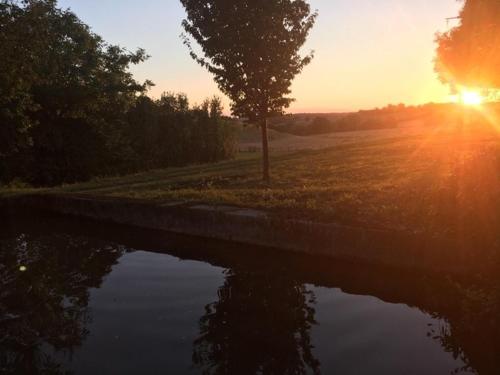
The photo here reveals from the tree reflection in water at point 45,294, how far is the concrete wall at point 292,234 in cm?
152

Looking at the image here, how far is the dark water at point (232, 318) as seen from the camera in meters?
4.74

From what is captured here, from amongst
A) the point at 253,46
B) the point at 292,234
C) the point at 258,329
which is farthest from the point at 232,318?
the point at 253,46

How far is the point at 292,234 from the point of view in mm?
8461

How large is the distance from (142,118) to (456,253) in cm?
2531

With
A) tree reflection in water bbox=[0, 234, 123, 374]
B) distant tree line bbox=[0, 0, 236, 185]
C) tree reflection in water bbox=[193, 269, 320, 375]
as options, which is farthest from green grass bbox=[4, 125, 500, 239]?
distant tree line bbox=[0, 0, 236, 185]

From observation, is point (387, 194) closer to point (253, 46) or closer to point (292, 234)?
point (292, 234)

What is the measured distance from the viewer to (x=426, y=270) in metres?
6.88

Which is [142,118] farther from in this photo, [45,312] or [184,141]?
[45,312]

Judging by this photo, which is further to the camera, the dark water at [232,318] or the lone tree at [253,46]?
the lone tree at [253,46]

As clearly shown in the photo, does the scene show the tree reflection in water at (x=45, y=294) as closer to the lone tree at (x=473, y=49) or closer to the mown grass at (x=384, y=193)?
the mown grass at (x=384, y=193)

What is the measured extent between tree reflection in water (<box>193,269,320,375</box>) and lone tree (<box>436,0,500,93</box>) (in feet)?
35.2

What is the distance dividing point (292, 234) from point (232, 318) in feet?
9.49

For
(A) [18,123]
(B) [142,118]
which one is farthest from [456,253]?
(B) [142,118]

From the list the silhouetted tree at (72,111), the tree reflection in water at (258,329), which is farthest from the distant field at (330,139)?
the tree reflection in water at (258,329)
